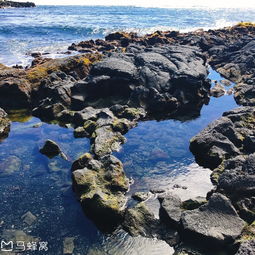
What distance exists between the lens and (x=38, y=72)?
35.1m

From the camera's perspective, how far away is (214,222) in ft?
46.8

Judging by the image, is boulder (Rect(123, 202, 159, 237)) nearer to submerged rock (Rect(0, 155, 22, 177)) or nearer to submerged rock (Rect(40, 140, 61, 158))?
submerged rock (Rect(40, 140, 61, 158))

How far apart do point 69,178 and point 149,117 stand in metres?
12.8

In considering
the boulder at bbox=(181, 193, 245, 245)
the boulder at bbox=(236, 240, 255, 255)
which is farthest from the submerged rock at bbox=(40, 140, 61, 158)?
the boulder at bbox=(236, 240, 255, 255)

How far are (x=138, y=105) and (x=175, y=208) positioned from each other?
641 inches

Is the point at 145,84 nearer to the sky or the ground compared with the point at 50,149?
nearer to the sky

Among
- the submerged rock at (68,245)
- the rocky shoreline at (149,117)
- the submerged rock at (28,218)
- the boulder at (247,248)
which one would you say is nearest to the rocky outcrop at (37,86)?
the rocky shoreline at (149,117)

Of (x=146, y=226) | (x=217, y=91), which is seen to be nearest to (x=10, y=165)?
(x=146, y=226)

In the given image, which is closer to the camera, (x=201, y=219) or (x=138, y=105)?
(x=201, y=219)

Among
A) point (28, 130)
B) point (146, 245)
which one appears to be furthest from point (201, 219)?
point (28, 130)

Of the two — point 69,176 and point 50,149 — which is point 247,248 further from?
point 50,149

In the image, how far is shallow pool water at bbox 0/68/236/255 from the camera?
14.5 meters

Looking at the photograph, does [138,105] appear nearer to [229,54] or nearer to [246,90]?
[246,90]

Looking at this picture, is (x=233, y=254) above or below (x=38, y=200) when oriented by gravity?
above
